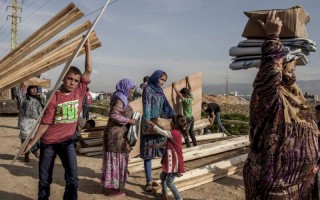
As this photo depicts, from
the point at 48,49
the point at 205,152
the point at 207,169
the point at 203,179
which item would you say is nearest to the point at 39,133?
the point at 48,49

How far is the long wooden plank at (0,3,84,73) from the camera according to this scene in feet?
12.4

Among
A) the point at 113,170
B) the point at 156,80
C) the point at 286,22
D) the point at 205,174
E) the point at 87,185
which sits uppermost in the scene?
the point at 286,22

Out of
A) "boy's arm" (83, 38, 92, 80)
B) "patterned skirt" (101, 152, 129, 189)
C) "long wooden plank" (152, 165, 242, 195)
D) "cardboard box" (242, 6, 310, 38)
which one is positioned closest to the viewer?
"cardboard box" (242, 6, 310, 38)

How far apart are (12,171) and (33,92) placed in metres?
1.84

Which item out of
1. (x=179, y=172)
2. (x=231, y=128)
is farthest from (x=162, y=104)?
(x=231, y=128)

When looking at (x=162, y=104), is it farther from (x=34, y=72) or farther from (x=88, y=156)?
(x=88, y=156)

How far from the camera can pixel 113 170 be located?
518 centimetres

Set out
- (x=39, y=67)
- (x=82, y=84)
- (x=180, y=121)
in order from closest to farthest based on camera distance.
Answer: (x=39, y=67) → (x=82, y=84) → (x=180, y=121)

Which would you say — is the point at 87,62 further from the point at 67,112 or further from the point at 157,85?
the point at 157,85

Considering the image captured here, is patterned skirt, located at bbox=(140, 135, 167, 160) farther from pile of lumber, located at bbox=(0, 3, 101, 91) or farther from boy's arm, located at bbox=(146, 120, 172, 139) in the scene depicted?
pile of lumber, located at bbox=(0, 3, 101, 91)

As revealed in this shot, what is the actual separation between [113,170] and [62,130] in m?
1.35

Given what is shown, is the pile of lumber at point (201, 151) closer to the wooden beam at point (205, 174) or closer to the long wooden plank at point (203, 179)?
the wooden beam at point (205, 174)

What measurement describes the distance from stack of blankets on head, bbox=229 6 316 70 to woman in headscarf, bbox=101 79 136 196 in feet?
8.57

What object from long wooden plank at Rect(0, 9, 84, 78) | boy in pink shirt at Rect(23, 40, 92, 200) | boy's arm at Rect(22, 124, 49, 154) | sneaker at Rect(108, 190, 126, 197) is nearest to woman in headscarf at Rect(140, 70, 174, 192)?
sneaker at Rect(108, 190, 126, 197)
